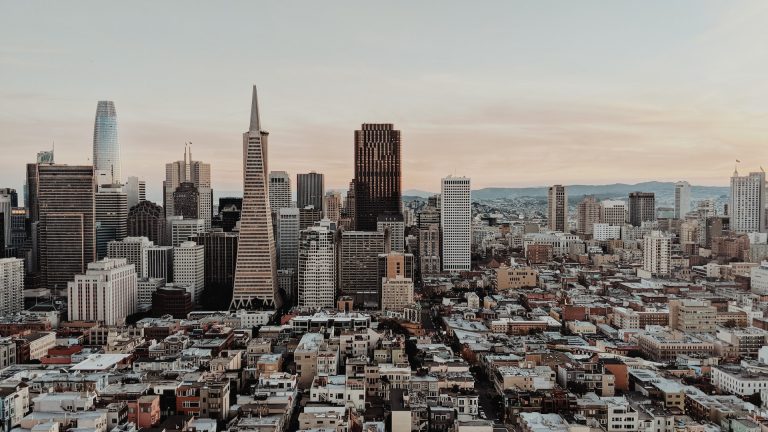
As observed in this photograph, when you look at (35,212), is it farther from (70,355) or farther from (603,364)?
(603,364)

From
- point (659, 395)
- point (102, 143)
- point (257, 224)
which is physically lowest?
point (659, 395)

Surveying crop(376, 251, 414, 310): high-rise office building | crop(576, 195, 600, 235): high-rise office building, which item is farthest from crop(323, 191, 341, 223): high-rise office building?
crop(576, 195, 600, 235): high-rise office building

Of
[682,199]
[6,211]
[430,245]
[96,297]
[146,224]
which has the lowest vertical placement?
[96,297]

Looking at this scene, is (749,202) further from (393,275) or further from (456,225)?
(393,275)

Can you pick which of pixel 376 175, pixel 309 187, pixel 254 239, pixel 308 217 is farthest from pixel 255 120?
pixel 309 187


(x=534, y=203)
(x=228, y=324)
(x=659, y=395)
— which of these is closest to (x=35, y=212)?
(x=228, y=324)

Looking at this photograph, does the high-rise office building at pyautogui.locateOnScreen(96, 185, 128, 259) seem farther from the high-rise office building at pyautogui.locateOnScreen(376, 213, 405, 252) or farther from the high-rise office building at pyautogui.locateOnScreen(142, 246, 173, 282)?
the high-rise office building at pyautogui.locateOnScreen(376, 213, 405, 252)
